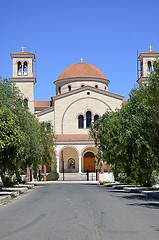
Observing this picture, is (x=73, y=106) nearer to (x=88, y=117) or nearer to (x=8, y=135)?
(x=88, y=117)

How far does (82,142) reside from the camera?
2393 inches

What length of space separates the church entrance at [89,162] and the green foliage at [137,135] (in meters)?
22.3

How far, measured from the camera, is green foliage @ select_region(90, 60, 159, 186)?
64.6 ft

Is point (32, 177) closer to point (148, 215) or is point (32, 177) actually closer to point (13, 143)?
point (13, 143)

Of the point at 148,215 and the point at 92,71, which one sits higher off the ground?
the point at 92,71

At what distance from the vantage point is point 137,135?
23.9 meters

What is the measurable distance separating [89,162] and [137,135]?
4106 centimetres

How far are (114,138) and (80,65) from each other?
1664 inches

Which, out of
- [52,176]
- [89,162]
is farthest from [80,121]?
[52,176]

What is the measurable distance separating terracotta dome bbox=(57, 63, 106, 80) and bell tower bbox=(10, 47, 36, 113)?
9.59 metres

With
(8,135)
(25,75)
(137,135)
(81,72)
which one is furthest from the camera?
(81,72)

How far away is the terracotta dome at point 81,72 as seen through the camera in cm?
7088

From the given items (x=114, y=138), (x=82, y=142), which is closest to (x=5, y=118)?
(x=114, y=138)

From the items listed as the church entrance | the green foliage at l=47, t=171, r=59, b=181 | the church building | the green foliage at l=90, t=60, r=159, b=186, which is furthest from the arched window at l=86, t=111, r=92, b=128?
the green foliage at l=90, t=60, r=159, b=186
